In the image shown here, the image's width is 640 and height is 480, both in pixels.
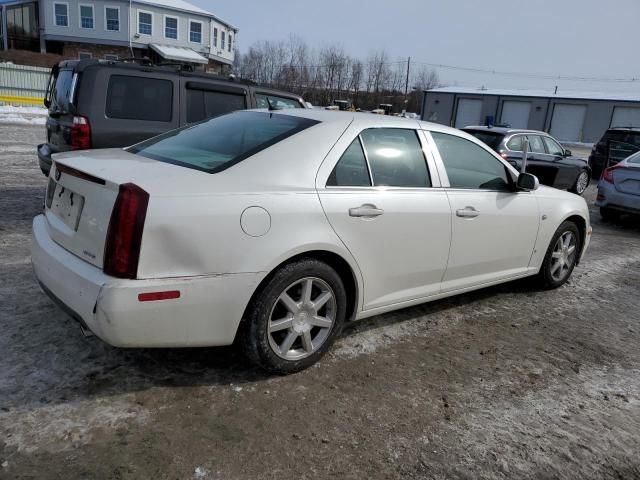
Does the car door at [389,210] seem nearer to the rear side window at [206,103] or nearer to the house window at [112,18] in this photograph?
the rear side window at [206,103]

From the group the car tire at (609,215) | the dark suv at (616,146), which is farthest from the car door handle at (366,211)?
the dark suv at (616,146)

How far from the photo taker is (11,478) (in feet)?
7.39

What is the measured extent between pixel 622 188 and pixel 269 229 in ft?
26.7

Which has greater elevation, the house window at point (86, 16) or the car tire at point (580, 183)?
the house window at point (86, 16)

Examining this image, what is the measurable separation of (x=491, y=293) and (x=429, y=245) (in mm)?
1694

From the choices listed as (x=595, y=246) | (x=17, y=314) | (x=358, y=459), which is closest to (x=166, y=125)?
(x=17, y=314)

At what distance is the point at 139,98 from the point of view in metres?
6.33

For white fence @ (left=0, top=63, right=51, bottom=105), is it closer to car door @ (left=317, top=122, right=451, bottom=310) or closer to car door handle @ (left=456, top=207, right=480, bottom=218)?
car door @ (left=317, top=122, right=451, bottom=310)

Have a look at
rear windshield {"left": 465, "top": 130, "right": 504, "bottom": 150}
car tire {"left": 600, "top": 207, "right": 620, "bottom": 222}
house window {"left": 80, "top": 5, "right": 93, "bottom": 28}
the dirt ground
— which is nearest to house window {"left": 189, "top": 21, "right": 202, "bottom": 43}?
house window {"left": 80, "top": 5, "right": 93, "bottom": 28}

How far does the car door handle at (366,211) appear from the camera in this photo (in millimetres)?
3328

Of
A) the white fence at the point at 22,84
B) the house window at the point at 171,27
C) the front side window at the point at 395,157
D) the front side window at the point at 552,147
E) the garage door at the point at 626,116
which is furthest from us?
the house window at the point at 171,27

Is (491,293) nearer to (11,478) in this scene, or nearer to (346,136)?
(346,136)

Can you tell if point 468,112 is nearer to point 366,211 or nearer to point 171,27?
point 171,27

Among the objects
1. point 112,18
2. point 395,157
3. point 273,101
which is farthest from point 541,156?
point 112,18
